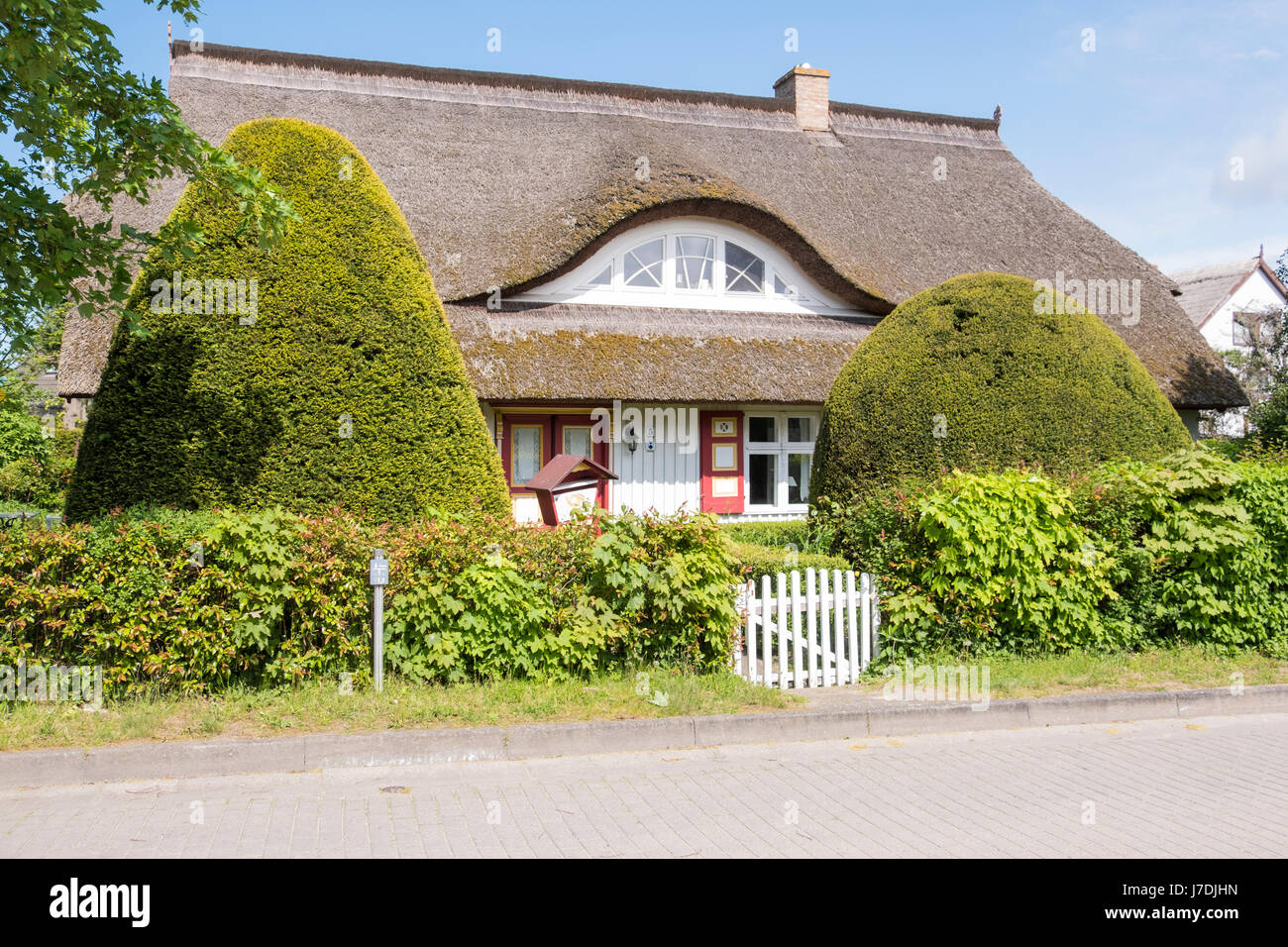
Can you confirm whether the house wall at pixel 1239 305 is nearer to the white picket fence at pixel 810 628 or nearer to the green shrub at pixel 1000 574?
the green shrub at pixel 1000 574

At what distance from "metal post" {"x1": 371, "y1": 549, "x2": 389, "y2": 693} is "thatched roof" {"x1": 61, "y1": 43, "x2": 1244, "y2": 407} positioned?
8.67m

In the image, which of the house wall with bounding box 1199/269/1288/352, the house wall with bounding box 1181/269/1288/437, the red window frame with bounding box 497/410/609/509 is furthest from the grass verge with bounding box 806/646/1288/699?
the house wall with bounding box 1199/269/1288/352

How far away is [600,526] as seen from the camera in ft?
25.7

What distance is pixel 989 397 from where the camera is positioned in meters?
9.67

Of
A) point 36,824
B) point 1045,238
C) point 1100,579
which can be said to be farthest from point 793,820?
point 1045,238

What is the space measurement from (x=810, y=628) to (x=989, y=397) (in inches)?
128

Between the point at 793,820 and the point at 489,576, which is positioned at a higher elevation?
the point at 489,576

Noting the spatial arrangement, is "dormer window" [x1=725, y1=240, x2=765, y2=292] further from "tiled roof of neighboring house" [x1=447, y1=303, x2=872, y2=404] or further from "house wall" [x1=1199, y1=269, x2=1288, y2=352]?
"house wall" [x1=1199, y1=269, x2=1288, y2=352]

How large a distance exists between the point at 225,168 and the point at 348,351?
1654mm

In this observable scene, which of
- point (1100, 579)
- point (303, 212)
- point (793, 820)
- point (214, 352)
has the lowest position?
point (793, 820)

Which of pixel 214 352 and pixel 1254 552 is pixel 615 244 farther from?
pixel 1254 552

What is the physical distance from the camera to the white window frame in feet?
55.6

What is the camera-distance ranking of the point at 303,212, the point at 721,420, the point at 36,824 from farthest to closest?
1. the point at 721,420
2. the point at 303,212
3. the point at 36,824

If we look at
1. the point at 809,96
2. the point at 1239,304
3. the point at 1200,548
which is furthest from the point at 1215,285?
the point at 1200,548
